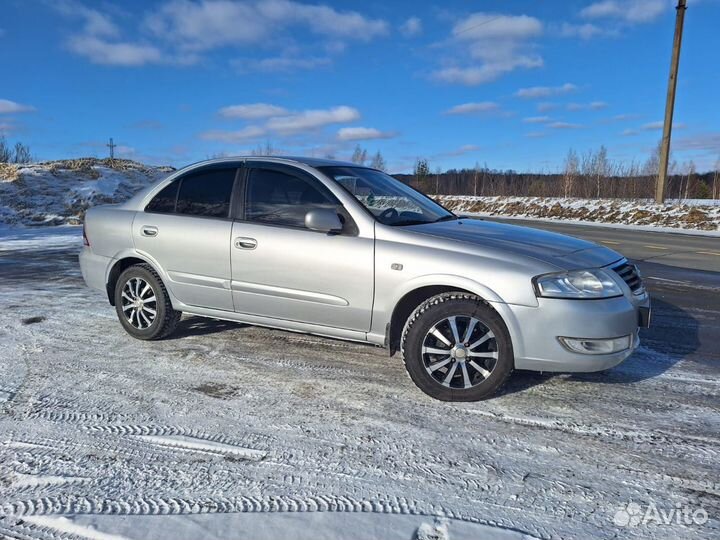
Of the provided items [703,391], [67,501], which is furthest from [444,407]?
[67,501]

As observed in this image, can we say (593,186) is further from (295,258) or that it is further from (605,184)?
(295,258)

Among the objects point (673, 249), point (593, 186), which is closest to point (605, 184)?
point (593, 186)

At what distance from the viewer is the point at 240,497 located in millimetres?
2633

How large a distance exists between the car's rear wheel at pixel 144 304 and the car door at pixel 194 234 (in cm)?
16

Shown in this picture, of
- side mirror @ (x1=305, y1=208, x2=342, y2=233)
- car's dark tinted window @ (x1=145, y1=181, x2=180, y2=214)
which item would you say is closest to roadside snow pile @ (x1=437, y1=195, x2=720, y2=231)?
side mirror @ (x1=305, y1=208, x2=342, y2=233)

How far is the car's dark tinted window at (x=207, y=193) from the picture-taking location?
4.88 meters

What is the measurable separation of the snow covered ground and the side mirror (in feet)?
3.83

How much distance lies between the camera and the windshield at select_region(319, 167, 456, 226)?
4453mm

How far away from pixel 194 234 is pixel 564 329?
3158 mm

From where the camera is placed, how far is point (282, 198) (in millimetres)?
4633

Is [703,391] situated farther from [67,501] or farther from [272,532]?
[67,501]

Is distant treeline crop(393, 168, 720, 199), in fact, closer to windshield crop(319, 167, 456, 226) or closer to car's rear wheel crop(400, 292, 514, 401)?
windshield crop(319, 167, 456, 226)

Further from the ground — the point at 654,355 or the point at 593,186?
the point at 593,186

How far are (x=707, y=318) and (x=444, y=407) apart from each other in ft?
13.9
